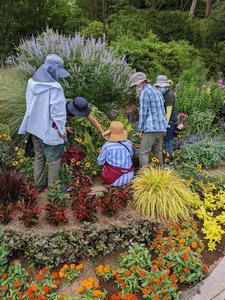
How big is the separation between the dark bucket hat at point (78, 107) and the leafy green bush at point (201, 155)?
1788 millimetres

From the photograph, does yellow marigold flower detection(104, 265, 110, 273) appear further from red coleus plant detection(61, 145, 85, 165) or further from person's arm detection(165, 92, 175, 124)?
person's arm detection(165, 92, 175, 124)

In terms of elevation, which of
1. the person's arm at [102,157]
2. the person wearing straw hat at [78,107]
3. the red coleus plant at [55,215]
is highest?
the person wearing straw hat at [78,107]

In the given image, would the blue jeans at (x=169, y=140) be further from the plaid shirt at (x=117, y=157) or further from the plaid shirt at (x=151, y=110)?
the plaid shirt at (x=117, y=157)

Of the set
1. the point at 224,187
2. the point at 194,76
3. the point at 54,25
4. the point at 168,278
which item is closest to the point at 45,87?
the point at 168,278

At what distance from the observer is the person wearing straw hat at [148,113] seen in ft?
15.0

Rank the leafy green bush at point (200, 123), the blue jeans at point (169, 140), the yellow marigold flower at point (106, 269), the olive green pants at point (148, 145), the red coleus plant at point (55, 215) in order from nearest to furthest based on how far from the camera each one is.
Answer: the yellow marigold flower at point (106, 269), the red coleus plant at point (55, 215), the olive green pants at point (148, 145), the blue jeans at point (169, 140), the leafy green bush at point (200, 123)

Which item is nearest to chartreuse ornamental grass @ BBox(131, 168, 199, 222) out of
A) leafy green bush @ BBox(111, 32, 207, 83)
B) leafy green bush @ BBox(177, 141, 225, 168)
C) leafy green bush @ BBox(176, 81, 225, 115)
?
leafy green bush @ BBox(177, 141, 225, 168)

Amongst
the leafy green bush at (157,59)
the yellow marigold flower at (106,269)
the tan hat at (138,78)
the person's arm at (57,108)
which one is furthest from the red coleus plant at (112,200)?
the leafy green bush at (157,59)

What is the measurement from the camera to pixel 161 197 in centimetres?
435

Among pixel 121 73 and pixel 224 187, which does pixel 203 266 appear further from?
pixel 121 73

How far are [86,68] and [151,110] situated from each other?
168 centimetres

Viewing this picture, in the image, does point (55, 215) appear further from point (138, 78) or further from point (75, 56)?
point (75, 56)

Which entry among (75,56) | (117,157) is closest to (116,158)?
(117,157)

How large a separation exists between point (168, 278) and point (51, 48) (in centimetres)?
415
